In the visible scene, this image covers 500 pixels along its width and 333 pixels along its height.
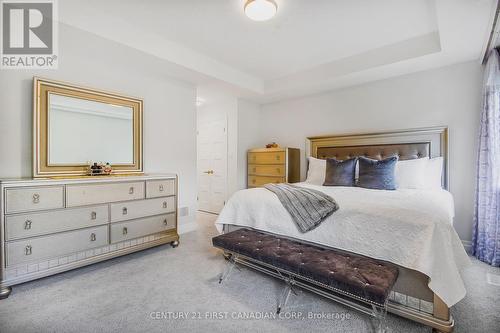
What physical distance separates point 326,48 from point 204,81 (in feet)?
6.10

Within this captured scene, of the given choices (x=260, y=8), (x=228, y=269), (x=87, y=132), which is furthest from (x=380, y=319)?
(x=87, y=132)

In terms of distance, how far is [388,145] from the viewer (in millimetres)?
3529

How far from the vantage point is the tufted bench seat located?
1453 mm

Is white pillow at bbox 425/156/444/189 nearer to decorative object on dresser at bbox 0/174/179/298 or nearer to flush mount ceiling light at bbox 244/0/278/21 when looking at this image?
flush mount ceiling light at bbox 244/0/278/21

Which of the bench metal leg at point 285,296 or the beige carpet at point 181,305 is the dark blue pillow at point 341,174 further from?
the bench metal leg at point 285,296

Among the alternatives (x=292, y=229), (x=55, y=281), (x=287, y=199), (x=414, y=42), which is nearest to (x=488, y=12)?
(x=414, y=42)

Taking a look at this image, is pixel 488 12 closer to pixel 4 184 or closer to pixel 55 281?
pixel 4 184

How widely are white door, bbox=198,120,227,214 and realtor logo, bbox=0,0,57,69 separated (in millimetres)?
2992

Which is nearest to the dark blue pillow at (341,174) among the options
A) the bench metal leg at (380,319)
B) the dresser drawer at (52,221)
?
the bench metal leg at (380,319)

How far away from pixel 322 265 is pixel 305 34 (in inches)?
101

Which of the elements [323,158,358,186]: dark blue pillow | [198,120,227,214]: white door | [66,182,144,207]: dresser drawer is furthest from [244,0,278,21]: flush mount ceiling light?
[198,120,227,214]: white door

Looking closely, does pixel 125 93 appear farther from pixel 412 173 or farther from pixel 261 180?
pixel 412 173

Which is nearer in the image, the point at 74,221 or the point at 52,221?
the point at 52,221

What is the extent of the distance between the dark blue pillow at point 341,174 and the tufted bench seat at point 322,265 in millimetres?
1343
